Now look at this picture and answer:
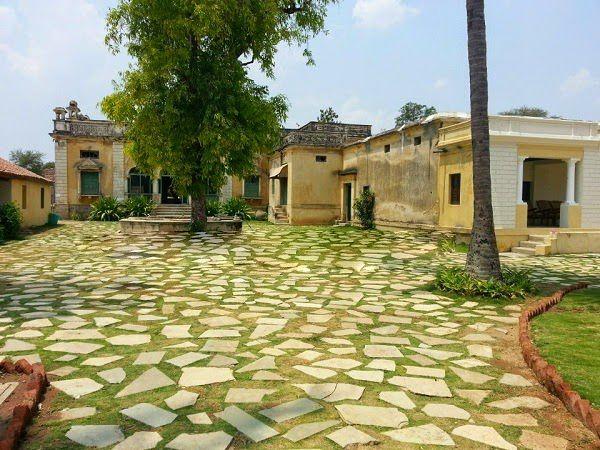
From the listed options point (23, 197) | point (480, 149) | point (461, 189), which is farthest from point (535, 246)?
point (23, 197)

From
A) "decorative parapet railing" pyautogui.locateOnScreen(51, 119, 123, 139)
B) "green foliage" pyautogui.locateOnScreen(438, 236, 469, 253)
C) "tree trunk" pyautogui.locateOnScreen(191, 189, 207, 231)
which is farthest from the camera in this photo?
"decorative parapet railing" pyautogui.locateOnScreen(51, 119, 123, 139)

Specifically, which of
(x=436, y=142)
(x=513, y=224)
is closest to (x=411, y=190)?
(x=436, y=142)

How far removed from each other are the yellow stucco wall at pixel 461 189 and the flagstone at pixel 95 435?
13740 millimetres

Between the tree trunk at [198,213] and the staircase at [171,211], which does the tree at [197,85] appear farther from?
the staircase at [171,211]

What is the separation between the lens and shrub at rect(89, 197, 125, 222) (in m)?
28.2

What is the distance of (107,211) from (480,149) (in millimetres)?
24609

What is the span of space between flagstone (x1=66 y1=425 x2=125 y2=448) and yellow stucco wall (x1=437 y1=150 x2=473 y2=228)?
1374 centimetres

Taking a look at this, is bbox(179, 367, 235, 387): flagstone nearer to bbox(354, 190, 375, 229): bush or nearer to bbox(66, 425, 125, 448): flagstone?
bbox(66, 425, 125, 448): flagstone

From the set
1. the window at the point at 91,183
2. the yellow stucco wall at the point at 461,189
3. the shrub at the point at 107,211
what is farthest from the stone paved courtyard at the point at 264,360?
the window at the point at 91,183

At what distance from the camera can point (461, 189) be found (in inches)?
612

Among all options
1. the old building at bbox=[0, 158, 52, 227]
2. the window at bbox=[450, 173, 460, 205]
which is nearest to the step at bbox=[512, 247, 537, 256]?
the window at bbox=[450, 173, 460, 205]

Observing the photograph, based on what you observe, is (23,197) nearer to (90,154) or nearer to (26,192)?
(26,192)

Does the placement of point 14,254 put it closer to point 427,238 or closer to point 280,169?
point 427,238

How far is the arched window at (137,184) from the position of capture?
102ft
